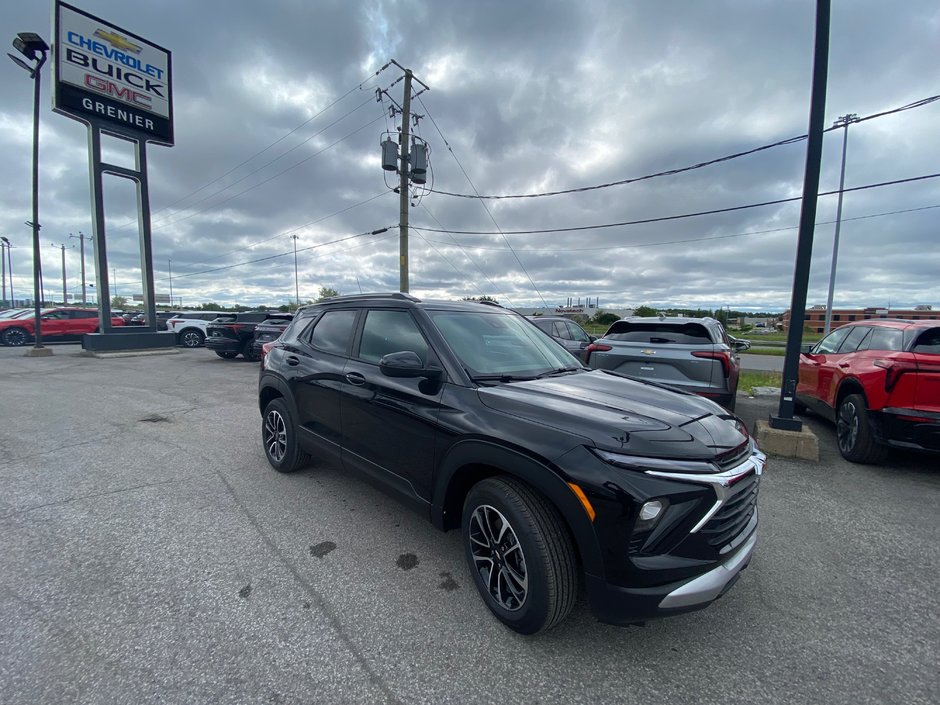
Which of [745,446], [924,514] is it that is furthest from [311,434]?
[924,514]

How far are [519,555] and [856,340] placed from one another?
579cm

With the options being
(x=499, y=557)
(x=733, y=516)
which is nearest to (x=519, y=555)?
(x=499, y=557)

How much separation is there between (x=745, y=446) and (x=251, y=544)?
124 inches

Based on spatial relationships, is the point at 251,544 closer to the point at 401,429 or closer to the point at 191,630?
the point at 191,630

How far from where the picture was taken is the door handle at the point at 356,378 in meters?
3.16

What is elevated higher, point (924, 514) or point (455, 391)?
point (455, 391)

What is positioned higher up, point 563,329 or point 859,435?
point 563,329

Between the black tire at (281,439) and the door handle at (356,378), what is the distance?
1.13 metres

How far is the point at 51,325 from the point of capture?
19.3 meters

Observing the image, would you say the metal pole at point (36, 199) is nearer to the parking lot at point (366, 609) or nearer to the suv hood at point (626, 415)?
the parking lot at point (366, 609)

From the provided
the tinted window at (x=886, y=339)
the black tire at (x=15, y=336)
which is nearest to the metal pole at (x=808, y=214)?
the tinted window at (x=886, y=339)

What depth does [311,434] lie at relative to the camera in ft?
12.4

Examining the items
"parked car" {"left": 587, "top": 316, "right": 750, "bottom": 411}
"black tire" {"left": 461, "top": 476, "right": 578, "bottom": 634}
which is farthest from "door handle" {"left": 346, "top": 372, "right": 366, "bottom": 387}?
"parked car" {"left": 587, "top": 316, "right": 750, "bottom": 411}

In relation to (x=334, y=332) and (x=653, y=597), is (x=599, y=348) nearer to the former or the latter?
(x=334, y=332)
